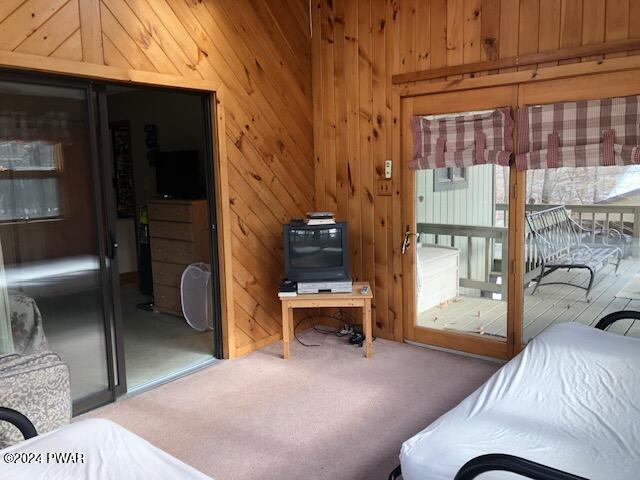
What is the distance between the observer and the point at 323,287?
13.8 feet

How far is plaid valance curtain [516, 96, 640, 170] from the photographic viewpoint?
3.38 metres

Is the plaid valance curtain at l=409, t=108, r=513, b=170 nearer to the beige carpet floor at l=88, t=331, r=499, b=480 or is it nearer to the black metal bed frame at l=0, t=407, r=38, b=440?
the beige carpet floor at l=88, t=331, r=499, b=480

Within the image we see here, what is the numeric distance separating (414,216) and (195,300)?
6.84ft

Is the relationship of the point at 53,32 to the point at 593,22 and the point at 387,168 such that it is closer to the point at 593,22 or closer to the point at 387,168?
the point at 387,168

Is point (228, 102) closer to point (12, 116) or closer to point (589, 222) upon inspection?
point (12, 116)

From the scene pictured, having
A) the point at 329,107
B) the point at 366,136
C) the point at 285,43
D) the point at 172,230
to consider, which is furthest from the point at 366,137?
the point at 172,230

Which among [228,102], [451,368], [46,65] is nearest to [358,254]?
[451,368]

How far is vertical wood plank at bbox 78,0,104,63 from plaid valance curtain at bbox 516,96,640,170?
2.71 meters

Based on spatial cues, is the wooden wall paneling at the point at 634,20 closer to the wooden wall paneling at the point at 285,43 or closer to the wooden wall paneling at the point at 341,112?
the wooden wall paneling at the point at 341,112

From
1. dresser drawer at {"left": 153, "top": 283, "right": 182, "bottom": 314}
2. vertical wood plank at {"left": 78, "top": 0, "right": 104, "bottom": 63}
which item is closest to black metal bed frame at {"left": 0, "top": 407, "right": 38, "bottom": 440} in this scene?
vertical wood plank at {"left": 78, "top": 0, "right": 104, "bottom": 63}

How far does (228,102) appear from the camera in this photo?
4066 millimetres

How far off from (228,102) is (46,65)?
1346 millimetres

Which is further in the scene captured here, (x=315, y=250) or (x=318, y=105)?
(x=318, y=105)

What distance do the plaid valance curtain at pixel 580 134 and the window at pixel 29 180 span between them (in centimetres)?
295
